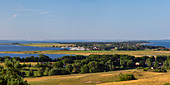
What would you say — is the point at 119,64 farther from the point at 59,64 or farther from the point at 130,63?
the point at 59,64

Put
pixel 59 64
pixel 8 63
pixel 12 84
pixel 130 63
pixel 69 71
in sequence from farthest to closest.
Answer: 1. pixel 130 63
2. pixel 59 64
3. pixel 69 71
4. pixel 8 63
5. pixel 12 84

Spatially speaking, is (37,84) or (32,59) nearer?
(37,84)

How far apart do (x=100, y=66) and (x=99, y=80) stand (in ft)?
81.7

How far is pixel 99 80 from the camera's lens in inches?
2216

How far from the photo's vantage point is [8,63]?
134ft

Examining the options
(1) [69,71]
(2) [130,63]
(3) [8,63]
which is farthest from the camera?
(2) [130,63]

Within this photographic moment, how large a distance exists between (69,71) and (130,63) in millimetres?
33677

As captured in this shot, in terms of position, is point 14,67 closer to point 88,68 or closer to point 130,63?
point 88,68

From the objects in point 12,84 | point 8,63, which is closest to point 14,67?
point 8,63

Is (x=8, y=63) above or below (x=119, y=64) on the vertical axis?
above

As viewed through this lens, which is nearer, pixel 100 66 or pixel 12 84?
pixel 12 84

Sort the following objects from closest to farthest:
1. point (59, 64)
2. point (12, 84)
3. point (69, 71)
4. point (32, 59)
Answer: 1. point (12, 84)
2. point (69, 71)
3. point (59, 64)
4. point (32, 59)

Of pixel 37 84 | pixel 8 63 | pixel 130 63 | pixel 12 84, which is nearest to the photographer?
pixel 12 84

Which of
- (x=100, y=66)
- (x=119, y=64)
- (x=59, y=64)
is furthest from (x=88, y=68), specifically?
(x=119, y=64)
